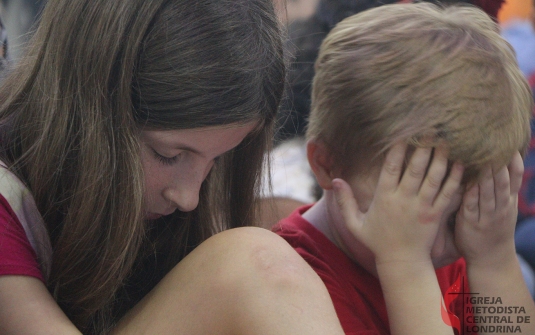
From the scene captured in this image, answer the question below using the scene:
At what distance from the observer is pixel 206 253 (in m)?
1.10

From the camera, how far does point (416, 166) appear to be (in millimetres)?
1251

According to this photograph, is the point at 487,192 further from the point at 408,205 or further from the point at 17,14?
the point at 17,14

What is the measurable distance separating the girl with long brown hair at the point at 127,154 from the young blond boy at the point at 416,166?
0.18 meters

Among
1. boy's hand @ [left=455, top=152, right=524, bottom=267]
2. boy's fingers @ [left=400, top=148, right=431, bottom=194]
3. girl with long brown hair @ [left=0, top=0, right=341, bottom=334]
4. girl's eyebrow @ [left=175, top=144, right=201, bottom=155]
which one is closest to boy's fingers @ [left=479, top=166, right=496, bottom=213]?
boy's hand @ [left=455, top=152, right=524, bottom=267]

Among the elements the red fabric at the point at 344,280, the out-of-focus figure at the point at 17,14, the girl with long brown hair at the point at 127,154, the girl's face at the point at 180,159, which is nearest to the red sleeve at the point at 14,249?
the girl with long brown hair at the point at 127,154

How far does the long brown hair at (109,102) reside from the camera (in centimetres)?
113

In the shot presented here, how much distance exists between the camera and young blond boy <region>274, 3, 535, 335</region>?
1249 mm

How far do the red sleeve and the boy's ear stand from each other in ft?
1.89

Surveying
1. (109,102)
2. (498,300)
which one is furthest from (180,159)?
(498,300)

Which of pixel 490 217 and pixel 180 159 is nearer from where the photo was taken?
pixel 180 159

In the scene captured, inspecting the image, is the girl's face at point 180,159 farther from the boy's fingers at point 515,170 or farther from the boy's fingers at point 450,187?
the boy's fingers at point 515,170

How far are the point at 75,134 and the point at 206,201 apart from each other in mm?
364

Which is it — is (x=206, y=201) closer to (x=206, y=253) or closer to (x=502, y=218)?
(x=206, y=253)

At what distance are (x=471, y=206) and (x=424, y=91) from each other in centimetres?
25
